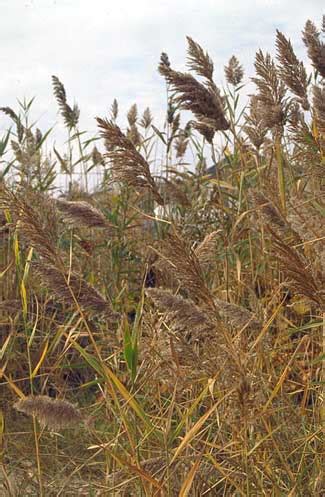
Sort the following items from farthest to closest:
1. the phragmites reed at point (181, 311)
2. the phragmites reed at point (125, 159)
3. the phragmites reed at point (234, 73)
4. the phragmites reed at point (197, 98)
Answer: the phragmites reed at point (234, 73) → the phragmites reed at point (197, 98) → the phragmites reed at point (125, 159) → the phragmites reed at point (181, 311)

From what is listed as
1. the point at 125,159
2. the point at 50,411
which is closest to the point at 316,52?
the point at 125,159

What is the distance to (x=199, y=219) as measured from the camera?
3.05 m

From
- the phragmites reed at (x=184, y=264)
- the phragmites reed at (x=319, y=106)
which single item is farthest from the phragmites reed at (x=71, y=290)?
the phragmites reed at (x=319, y=106)

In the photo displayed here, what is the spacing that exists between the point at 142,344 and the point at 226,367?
54cm

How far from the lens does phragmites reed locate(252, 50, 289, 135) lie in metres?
2.13

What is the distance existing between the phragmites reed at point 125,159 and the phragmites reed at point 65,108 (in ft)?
8.01

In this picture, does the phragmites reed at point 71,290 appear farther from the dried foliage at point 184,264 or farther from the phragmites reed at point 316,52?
the phragmites reed at point 316,52

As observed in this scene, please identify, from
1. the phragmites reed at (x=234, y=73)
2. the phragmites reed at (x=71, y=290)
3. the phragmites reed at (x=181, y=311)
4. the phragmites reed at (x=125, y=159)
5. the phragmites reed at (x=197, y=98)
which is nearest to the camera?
the phragmites reed at (x=181, y=311)

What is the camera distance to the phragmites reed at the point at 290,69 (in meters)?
2.17

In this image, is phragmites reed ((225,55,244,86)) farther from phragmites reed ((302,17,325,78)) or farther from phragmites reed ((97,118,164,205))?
phragmites reed ((97,118,164,205))

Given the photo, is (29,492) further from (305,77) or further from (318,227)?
(305,77)

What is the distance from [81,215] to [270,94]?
2.70ft

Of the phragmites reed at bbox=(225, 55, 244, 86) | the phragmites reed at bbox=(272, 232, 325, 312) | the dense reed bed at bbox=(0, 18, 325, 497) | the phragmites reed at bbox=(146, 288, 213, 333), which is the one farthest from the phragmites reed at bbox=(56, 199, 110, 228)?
the phragmites reed at bbox=(225, 55, 244, 86)

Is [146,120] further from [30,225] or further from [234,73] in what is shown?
[30,225]
